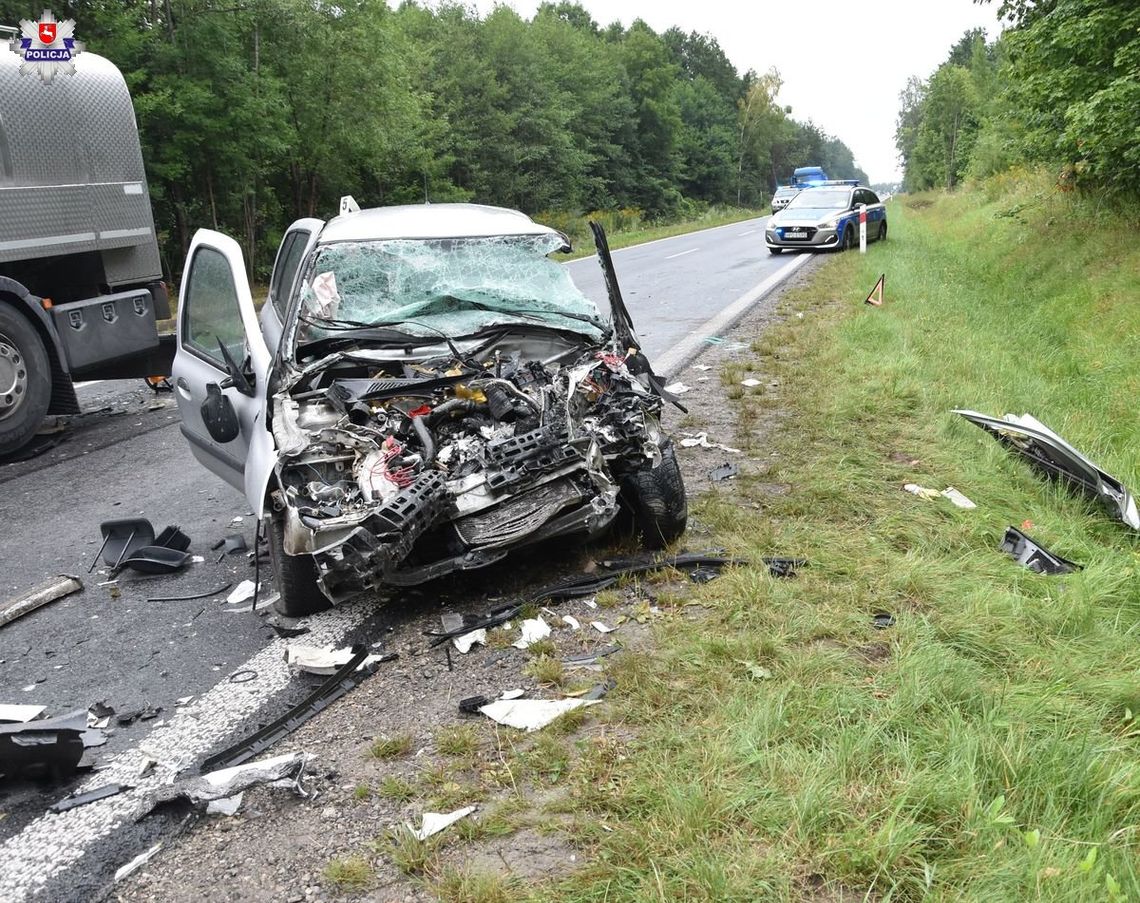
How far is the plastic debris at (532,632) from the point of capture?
11.8 feet

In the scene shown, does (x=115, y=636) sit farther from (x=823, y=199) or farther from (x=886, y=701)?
(x=823, y=199)

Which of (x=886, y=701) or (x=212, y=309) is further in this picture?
(x=212, y=309)

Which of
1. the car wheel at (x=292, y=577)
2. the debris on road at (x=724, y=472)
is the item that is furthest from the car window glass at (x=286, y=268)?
the debris on road at (x=724, y=472)

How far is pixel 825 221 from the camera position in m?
19.6

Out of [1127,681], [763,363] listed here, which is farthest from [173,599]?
[763,363]

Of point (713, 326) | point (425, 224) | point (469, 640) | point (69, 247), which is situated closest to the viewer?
point (469, 640)

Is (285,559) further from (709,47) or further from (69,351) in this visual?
(709,47)

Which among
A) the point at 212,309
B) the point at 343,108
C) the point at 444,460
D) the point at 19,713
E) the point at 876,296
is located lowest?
the point at 19,713

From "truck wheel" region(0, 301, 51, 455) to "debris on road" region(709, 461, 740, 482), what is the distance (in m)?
5.24

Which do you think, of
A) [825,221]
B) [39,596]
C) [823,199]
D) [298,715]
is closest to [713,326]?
[39,596]

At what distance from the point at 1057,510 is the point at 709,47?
345 ft

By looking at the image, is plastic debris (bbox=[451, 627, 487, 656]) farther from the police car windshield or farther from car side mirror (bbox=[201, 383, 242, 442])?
the police car windshield

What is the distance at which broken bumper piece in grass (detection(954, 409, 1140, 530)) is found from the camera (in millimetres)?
4734

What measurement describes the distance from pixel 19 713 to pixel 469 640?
1661 millimetres
